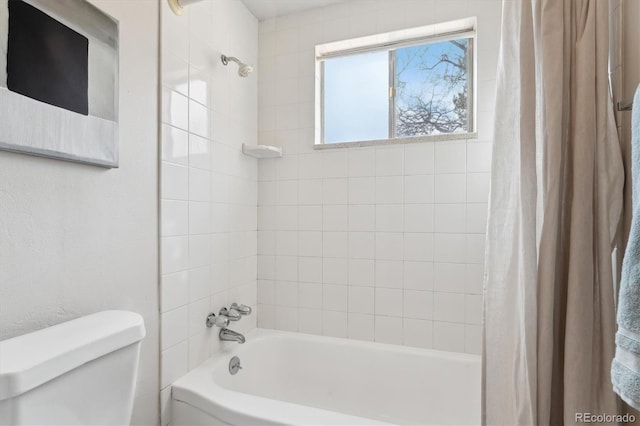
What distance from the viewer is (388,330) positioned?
1946mm

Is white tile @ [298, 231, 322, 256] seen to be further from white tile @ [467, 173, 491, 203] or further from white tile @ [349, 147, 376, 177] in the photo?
white tile @ [467, 173, 491, 203]

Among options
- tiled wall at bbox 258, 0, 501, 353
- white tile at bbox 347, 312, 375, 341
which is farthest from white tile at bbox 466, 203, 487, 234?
white tile at bbox 347, 312, 375, 341

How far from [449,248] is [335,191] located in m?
0.75

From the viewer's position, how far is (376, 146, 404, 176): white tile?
192cm

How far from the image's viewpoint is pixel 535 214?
87cm

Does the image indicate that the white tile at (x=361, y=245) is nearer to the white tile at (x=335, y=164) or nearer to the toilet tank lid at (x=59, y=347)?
the white tile at (x=335, y=164)

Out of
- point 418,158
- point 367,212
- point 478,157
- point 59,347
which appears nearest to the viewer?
point 59,347

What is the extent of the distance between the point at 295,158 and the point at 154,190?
3.20 feet

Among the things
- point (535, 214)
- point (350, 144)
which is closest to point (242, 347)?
point (350, 144)

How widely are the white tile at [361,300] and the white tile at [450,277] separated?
1.27ft

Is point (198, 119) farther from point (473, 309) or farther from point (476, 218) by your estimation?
point (473, 309)

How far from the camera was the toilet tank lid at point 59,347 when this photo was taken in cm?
69

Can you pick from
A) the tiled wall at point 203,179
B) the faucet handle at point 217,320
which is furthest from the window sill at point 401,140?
the faucet handle at point 217,320

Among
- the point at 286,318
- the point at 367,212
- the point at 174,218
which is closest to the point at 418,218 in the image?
the point at 367,212
